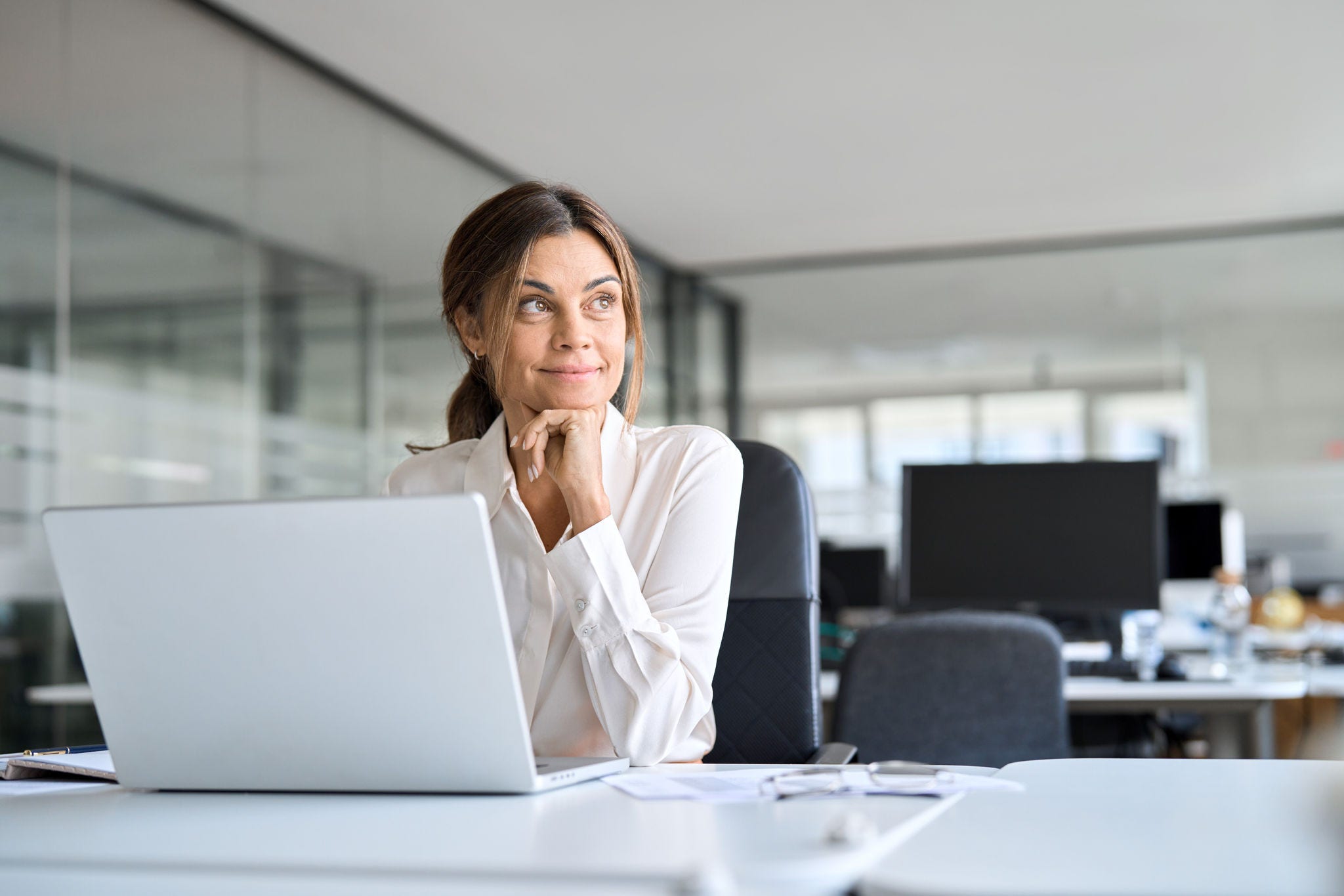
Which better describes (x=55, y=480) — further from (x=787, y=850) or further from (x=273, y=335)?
(x=787, y=850)

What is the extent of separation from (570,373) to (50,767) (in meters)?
0.70

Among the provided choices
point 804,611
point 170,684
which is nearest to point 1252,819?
point 170,684

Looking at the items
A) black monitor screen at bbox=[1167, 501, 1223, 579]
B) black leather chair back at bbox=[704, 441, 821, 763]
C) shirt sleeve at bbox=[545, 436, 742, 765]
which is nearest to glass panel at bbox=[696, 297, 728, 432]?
black monitor screen at bbox=[1167, 501, 1223, 579]

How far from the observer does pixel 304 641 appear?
0.92 m

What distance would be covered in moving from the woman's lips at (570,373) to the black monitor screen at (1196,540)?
11.1ft

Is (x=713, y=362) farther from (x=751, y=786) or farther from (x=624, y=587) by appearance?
(x=751, y=786)

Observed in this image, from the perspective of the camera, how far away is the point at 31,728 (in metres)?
3.43

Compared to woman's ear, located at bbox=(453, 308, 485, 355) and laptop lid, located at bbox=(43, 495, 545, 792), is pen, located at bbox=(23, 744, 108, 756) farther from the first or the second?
woman's ear, located at bbox=(453, 308, 485, 355)

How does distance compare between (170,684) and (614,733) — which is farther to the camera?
(614,733)

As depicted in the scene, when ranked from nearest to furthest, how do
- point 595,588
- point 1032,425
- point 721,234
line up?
1. point 595,588
2. point 721,234
3. point 1032,425

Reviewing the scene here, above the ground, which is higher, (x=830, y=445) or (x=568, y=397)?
(x=830, y=445)

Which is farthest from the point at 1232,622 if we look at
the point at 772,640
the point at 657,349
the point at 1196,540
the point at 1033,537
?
the point at 657,349

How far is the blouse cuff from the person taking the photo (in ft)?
4.14

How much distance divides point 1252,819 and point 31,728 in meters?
3.40
